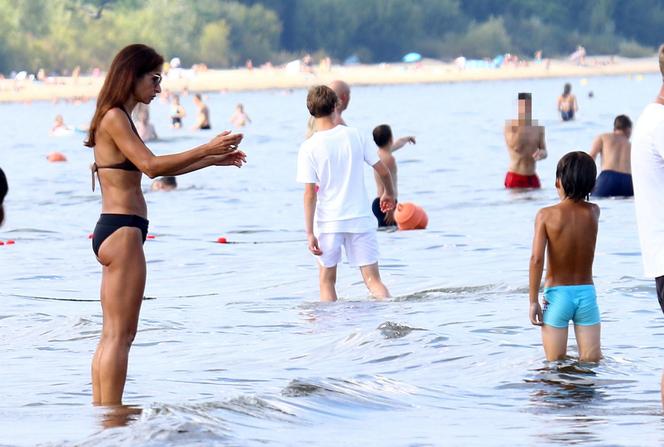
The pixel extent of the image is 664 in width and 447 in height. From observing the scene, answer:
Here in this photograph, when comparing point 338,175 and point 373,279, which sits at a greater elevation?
point 338,175

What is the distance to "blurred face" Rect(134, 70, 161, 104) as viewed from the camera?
6254 mm

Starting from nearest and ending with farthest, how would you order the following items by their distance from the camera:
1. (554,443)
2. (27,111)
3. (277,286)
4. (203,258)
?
(554,443), (277,286), (203,258), (27,111)

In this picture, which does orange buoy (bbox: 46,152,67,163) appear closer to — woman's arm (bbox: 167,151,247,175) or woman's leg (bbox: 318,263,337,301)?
woman's leg (bbox: 318,263,337,301)

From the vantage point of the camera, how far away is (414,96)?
3071 inches

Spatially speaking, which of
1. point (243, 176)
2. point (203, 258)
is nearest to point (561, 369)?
point (203, 258)

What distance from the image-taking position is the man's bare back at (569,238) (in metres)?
7.28

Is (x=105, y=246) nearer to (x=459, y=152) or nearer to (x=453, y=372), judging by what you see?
(x=453, y=372)

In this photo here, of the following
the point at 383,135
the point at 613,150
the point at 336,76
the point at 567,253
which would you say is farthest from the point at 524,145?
the point at 336,76

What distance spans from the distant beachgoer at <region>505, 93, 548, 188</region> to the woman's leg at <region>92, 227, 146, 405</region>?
967 centimetres

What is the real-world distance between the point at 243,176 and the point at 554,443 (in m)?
22.2

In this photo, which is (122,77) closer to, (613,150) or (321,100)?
(321,100)

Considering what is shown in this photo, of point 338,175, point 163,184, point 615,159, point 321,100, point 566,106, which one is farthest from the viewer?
point 566,106

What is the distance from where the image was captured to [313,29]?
97.4 metres

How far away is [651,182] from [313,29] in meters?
92.6
